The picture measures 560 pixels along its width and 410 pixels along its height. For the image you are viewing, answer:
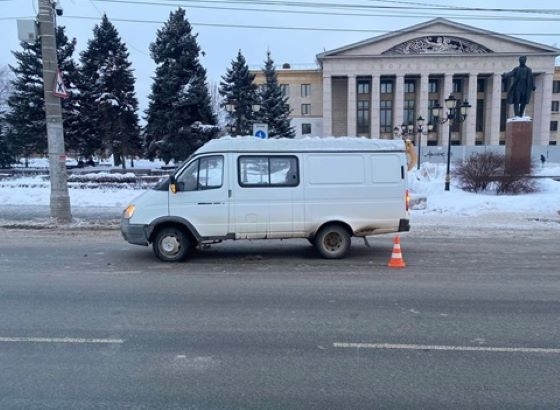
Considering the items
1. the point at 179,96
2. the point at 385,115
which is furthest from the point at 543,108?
the point at 179,96

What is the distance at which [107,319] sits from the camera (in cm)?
555

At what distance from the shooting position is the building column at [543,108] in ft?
253

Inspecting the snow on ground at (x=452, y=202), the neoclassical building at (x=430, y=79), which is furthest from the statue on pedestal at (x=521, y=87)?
the neoclassical building at (x=430, y=79)

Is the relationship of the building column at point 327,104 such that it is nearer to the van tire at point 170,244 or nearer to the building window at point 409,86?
the building window at point 409,86

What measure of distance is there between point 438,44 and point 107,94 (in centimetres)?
5695

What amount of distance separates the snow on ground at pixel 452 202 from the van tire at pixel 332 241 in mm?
5946

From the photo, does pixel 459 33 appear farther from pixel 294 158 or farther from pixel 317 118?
pixel 294 158

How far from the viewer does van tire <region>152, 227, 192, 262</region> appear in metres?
8.85

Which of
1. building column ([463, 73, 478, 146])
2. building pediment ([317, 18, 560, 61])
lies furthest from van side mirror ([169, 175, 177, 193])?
building column ([463, 73, 478, 146])

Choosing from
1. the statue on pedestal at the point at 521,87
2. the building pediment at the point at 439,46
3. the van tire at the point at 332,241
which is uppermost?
the building pediment at the point at 439,46

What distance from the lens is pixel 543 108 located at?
3066 inches

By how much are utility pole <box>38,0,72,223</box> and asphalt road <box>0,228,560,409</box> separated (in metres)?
5.16

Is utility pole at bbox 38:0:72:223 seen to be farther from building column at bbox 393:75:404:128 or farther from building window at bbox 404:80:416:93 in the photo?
building window at bbox 404:80:416:93

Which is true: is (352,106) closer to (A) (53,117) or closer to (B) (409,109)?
(B) (409,109)
